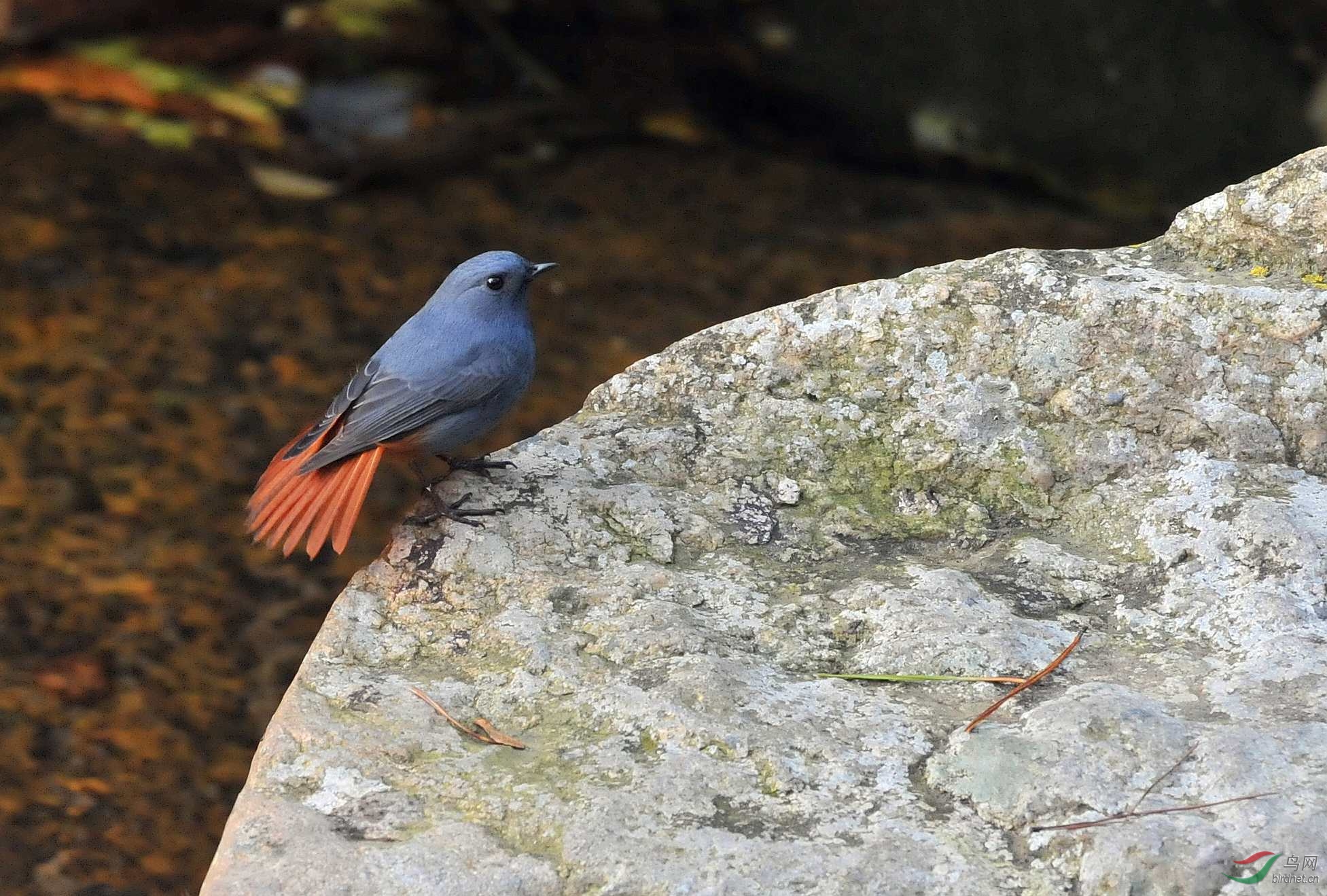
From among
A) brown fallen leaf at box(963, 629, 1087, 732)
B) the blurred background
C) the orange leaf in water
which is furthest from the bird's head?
the orange leaf in water

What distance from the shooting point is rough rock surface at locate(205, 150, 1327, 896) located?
6.82 ft

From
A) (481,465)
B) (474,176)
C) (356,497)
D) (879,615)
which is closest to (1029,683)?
(879,615)

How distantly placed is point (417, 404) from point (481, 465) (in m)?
0.23

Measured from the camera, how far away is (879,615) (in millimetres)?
2578

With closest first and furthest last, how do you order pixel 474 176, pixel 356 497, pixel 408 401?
1. pixel 356 497
2. pixel 408 401
3. pixel 474 176

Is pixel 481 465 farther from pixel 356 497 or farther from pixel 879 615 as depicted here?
pixel 879 615

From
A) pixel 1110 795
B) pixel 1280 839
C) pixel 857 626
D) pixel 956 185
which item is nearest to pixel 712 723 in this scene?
pixel 857 626

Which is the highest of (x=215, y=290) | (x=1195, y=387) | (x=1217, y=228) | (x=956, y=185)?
(x=1217, y=228)

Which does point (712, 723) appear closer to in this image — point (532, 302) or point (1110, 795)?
point (1110, 795)

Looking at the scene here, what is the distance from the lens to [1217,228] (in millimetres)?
3400

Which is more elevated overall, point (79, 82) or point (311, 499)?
point (311, 499)

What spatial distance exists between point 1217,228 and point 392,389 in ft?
6.68

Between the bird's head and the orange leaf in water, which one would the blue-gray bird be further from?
the orange leaf in water

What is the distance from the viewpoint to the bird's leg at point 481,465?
307 cm
